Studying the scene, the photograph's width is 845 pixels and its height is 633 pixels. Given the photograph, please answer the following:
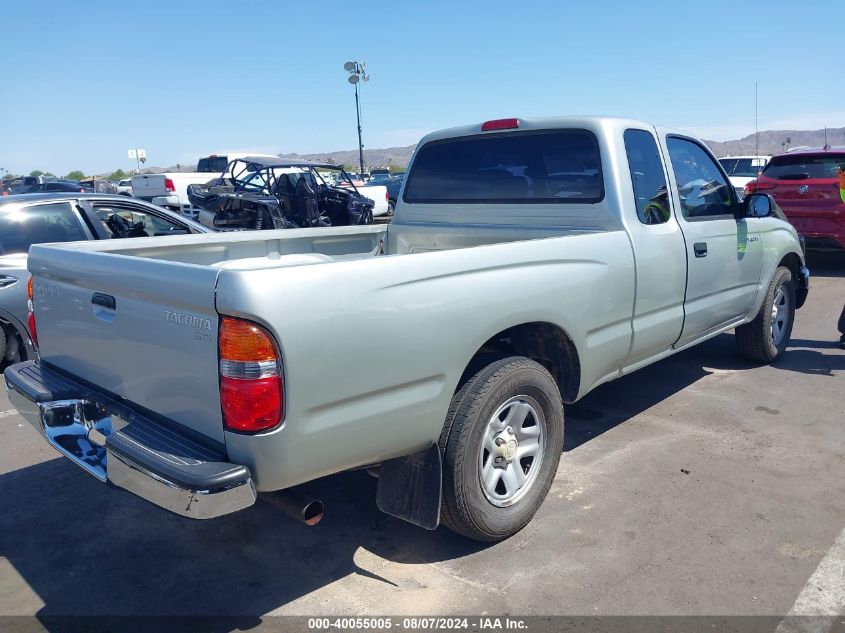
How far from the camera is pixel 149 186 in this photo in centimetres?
1950

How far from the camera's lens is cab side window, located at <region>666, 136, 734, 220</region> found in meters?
4.80

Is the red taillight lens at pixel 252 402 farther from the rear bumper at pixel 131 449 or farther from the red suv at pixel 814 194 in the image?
the red suv at pixel 814 194

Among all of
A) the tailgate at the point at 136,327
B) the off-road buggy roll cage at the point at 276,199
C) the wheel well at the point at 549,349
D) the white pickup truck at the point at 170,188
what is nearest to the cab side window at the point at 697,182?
the wheel well at the point at 549,349

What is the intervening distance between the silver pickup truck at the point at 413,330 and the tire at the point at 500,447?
0.01m

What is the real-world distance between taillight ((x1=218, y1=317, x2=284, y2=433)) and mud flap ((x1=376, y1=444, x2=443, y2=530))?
31.1 inches

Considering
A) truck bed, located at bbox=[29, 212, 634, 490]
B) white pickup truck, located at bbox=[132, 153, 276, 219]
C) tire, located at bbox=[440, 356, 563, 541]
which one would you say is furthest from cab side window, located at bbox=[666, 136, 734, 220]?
white pickup truck, located at bbox=[132, 153, 276, 219]

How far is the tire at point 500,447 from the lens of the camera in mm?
3051

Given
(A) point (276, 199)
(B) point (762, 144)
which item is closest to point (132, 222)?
(A) point (276, 199)

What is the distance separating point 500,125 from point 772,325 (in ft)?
10.6

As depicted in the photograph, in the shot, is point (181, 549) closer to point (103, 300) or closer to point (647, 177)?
point (103, 300)

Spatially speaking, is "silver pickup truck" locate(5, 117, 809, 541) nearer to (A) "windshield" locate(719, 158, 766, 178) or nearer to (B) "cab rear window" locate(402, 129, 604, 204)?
(B) "cab rear window" locate(402, 129, 604, 204)

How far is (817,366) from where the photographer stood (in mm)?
6211

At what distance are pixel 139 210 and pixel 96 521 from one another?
3.54m

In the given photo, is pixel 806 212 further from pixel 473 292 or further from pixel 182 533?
pixel 182 533
